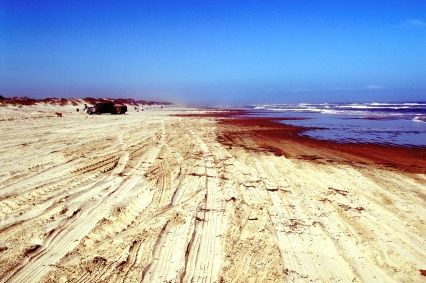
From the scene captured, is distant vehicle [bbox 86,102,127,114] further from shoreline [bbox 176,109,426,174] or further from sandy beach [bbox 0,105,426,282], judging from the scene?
sandy beach [bbox 0,105,426,282]

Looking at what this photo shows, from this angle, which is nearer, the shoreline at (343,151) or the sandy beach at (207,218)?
the sandy beach at (207,218)

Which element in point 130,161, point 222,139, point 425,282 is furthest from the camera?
point 222,139

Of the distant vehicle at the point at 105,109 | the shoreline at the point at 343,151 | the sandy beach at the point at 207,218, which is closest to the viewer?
the sandy beach at the point at 207,218

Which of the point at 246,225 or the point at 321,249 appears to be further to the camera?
the point at 246,225

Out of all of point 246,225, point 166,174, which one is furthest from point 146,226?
point 166,174

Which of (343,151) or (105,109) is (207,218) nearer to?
(343,151)

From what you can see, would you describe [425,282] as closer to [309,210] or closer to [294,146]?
[309,210]

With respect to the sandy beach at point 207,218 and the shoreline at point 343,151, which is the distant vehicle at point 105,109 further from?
the sandy beach at point 207,218

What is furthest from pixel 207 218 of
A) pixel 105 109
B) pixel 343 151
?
pixel 105 109

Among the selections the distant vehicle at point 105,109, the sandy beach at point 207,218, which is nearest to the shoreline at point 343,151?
the sandy beach at point 207,218

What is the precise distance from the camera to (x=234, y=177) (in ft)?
26.0

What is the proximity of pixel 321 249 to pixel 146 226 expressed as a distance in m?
2.29

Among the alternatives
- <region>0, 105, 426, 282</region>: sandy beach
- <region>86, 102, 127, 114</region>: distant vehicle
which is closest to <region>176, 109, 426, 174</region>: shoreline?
Result: <region>0, 105, 426, 282</region>: sandy beach

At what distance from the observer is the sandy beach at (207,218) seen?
395 cm
